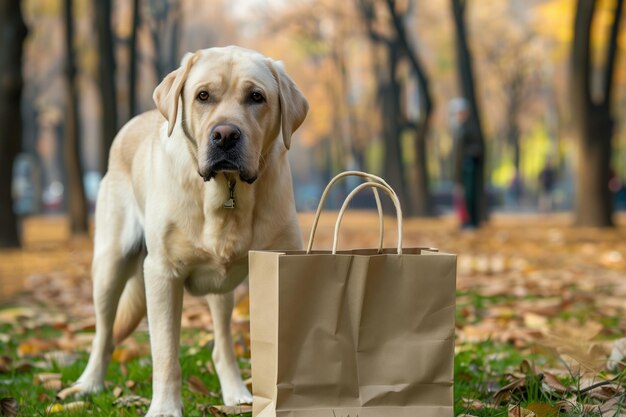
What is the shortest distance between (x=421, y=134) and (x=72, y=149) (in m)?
10.2

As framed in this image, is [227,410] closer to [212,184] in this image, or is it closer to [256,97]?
[212,184]

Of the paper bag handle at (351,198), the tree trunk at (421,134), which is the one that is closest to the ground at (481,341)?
the paper bag handle at (351,198)

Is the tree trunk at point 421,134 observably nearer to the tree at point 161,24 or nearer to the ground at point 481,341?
the tree at point 161,24

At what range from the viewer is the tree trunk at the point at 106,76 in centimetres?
1647

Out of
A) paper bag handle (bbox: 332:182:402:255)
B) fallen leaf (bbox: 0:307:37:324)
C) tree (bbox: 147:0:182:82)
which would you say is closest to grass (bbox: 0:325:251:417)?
paper bag handle (bbox: 332:182:402:255)

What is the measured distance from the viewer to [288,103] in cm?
374

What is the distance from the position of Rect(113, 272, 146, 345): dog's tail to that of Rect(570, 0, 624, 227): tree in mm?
12902

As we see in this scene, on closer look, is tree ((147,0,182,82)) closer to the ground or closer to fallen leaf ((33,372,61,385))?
the ground

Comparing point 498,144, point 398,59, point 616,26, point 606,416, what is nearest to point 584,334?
point 606,416

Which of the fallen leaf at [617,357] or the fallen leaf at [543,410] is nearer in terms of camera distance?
the fallen leaf at [543,410]

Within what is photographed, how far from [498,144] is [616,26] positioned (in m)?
32.6

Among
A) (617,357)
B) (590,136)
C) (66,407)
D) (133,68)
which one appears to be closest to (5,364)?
(66,407)

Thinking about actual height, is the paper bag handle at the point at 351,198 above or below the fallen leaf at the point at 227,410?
above

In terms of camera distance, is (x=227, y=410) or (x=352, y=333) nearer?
(x=352, y=333)
